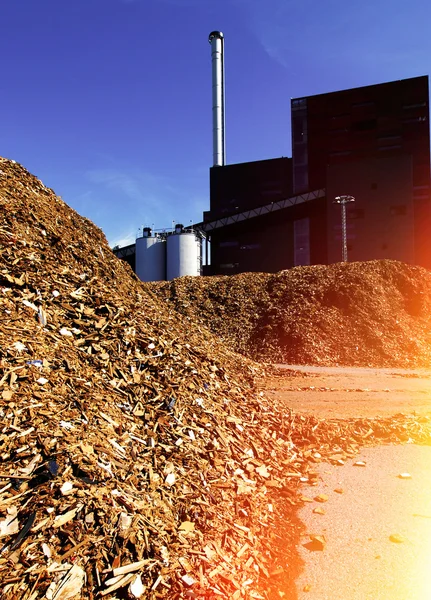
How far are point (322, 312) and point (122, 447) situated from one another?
13.3 meters

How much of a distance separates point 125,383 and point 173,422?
2.08ft

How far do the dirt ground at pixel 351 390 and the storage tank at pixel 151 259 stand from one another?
23.2 meters

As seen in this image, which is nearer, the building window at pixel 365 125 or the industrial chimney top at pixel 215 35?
the building window at pixel 365 125

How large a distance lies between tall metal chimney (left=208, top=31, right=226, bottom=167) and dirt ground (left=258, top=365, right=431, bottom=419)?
→ 32.5m

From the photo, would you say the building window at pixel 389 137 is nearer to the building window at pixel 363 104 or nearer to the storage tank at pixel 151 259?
the building window at pixel 363 104

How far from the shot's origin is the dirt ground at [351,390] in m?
7.62

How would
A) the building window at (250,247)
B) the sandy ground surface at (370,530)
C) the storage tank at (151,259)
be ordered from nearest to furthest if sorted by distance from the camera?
1. the sandy ground surface at (370,530)
2. the storage tank at (151,259)
3. the building window at (250,247)

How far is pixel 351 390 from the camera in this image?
369 inches

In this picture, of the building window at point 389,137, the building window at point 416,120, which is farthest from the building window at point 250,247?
the building window at point 416,120

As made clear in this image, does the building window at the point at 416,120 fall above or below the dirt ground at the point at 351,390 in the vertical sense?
above

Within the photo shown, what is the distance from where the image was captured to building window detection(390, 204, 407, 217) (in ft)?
109

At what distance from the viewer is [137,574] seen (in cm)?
253

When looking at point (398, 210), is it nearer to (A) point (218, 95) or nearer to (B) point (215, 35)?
(A) point (218, 95)

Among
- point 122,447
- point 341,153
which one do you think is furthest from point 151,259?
point 122,447
